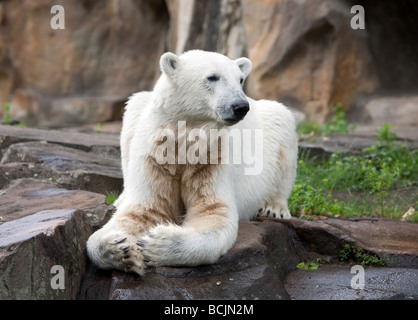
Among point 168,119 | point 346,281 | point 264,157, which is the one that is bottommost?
point 346,281

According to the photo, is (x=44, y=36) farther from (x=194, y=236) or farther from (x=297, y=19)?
(x=194, y=236)

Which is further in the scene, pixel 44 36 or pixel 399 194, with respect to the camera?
pixel 44 36

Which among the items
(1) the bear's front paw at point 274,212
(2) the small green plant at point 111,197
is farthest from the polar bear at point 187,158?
(2) the small green plant at point 111,197

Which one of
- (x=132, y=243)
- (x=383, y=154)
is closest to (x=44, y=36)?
(x=383, y=154)

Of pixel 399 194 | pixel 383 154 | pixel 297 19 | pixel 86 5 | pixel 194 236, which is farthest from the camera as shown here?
pixel 86 5

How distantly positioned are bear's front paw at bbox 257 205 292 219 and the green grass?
0.32 meters

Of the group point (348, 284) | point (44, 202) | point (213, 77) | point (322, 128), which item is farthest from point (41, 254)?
point (322, 128)

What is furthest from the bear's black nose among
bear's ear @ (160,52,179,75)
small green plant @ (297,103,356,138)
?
small green plant @ (297,103,356,138)

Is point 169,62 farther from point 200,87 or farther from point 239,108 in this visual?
point 239,108

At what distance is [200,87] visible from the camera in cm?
371

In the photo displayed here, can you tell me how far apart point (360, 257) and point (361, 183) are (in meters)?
2.34

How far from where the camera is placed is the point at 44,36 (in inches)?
483
